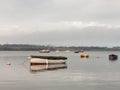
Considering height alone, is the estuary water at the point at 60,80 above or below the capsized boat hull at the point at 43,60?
below

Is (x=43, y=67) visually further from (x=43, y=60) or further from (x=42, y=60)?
(x=43, y=60)

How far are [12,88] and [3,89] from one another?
1290 millimetres

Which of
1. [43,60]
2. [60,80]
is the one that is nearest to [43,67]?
[43,60]

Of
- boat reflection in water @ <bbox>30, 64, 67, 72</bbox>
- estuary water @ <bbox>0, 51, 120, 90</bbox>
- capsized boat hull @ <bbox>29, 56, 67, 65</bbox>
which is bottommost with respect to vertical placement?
boat reflection in water @ <bbox>30, 64, 67, 72</bbox>

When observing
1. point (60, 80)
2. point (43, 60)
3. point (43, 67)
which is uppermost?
point (43, 60)

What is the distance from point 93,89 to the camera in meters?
44.1

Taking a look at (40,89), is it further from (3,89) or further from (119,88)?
(119,88)

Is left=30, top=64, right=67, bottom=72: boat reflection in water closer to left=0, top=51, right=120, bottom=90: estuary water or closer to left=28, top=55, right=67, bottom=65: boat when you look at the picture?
left=28, top=55, right=67, bottom=65: boat

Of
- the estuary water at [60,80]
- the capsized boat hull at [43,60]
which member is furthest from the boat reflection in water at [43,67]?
the estuary water at [60,80]

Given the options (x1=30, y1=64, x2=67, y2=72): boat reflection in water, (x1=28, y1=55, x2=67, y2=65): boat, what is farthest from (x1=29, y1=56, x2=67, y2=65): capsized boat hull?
(x1=30, y1=64, x2=67, y2=72): boat reflection in water

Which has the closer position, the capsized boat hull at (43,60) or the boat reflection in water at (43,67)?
the boat reflection in water at (43,67)

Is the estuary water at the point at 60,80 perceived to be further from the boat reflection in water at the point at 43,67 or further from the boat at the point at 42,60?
the boat reflection in water at the point at 43,67

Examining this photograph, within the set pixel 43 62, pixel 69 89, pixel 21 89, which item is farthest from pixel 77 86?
pixel 43 62

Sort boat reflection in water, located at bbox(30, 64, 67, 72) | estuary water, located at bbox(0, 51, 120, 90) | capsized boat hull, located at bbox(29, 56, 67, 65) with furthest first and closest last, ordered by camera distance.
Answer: capsized boat hull, located at bbox(29, 56, 67, 65) → boat reflection in water, located at bbox(30, 64, 67, 72) → estuary water, located at bbox(0, 51, 120, 90)
